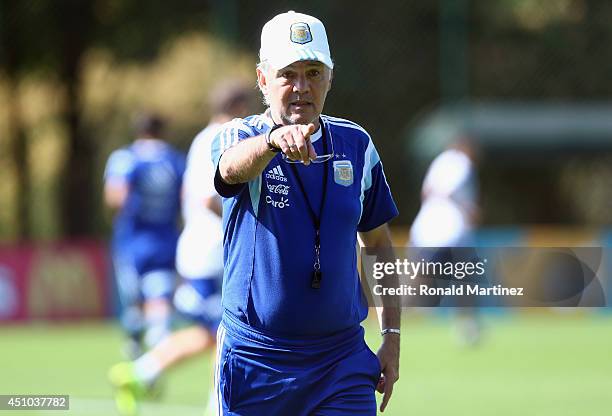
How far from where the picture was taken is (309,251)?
5.08 metres

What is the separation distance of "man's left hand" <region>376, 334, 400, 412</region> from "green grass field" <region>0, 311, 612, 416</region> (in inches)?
182

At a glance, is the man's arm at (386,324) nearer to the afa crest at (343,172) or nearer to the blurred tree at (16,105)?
the afa crest at (343,172)

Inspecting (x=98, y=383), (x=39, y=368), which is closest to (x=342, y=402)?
(x=98, y=383)

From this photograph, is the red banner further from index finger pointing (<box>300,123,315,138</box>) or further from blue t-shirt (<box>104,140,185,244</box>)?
index finger pointing (<box>300,123,315,138</box>)

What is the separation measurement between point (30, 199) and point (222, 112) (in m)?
13.9

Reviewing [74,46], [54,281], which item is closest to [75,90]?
[74,46]

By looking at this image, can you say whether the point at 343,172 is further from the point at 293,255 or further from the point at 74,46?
the point at 74,46

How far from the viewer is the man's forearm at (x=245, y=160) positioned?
187 inches

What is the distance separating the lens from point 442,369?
13633 mm

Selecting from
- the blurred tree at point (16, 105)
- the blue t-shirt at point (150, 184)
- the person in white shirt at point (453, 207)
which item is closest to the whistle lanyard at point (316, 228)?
the blue t-shirt at point (150, 184)

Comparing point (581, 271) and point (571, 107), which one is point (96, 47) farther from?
point (581, 271)

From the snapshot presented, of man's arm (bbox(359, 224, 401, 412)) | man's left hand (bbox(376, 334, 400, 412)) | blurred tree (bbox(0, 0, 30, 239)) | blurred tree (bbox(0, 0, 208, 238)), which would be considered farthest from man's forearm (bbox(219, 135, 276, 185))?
blurred tree (bbox(0, 0, 30, 239))

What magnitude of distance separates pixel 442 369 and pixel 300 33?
9021mm

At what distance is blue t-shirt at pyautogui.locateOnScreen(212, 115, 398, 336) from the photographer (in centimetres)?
507
